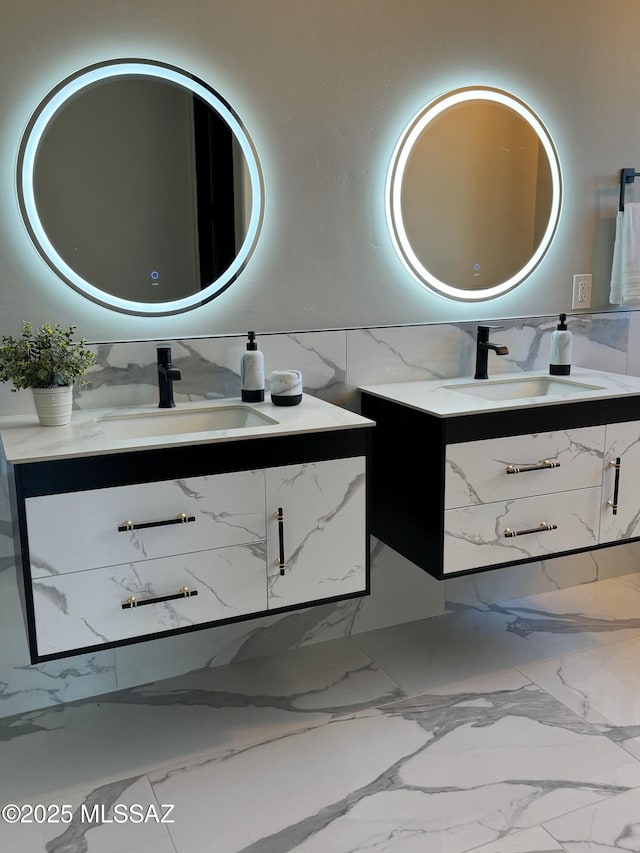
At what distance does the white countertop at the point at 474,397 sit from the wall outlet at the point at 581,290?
0.23 m

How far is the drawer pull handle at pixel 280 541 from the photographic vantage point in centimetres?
192

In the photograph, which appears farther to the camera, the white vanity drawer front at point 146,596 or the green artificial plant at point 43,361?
the green artificial plant at point 43,361

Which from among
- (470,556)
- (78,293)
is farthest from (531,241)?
(78,293)

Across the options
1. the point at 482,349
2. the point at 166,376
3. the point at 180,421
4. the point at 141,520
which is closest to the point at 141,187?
the point at 166,376

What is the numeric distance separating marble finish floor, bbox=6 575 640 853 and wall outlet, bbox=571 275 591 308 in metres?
1.09

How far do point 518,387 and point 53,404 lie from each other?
1.42 meters

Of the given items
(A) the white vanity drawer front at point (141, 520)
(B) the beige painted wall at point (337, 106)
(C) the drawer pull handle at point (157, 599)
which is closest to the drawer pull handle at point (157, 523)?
(A) the white vanity drawer front at point (141, 520)

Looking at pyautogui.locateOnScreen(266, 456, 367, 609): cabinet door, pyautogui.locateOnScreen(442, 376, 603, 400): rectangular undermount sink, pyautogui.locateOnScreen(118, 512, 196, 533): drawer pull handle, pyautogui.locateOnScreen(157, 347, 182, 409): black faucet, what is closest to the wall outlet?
pyautogui.locateOnScreen(442, 376, 603, 400): rectangular undermount sink

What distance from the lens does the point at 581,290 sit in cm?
275

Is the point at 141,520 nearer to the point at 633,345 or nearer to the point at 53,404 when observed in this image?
the point at 53,404

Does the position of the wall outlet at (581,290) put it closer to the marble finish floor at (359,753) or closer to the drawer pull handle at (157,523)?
the marble finish floor at (359,753)

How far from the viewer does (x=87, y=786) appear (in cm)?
193

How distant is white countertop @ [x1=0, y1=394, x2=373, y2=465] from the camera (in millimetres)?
1724

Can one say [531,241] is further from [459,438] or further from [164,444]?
[164,444]
